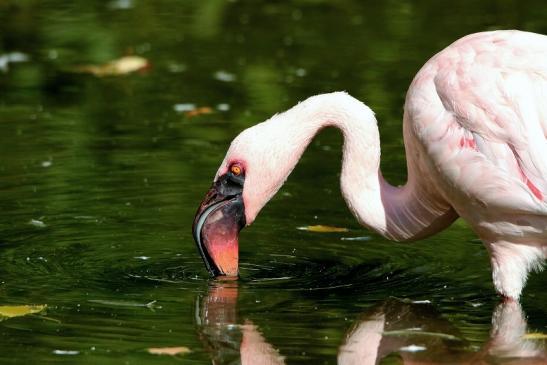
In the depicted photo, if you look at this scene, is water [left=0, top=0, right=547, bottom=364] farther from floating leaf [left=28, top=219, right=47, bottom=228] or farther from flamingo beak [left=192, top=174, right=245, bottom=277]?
flamingo beak [left=192, top=174, right=245, bottom=277]

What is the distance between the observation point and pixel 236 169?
7.35 metres

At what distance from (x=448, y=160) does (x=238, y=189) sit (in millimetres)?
1262

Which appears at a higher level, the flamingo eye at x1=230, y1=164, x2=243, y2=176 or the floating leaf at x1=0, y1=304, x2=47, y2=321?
the flamingo eye at x1=230, y1=164, x2=243, y2=176

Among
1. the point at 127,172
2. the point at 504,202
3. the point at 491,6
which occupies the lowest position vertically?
the point at 491,6

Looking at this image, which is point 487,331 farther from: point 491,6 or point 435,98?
point 491,6

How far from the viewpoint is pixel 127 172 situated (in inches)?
382

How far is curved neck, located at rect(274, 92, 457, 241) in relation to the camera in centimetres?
732

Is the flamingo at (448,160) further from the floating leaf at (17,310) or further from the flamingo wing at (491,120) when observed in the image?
the floating leaf at (17,310)

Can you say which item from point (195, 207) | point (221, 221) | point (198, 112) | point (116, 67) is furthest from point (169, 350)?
point (116, 67)

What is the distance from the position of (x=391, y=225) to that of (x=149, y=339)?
169 cm

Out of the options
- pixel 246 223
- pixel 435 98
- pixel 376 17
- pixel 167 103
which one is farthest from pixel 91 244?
pixel 376 17

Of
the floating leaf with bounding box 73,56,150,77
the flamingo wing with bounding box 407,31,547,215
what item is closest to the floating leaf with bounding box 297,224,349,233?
the flamingo wing with bounding box 407,31,547,215

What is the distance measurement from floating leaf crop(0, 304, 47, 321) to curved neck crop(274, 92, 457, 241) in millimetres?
1688

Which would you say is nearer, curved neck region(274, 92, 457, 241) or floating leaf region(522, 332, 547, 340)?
floating leaf region(522, 332, 547, 340)
